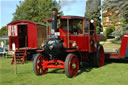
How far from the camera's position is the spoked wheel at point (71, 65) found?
250 inches

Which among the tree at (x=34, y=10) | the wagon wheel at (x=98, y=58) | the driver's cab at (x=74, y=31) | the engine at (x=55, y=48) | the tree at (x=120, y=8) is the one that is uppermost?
the tree at (x=34, y=10)

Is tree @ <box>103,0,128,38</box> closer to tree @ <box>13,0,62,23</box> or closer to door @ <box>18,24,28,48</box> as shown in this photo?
door @ <box>18,24,28,48</box>

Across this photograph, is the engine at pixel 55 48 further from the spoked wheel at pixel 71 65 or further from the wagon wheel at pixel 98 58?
the wagon wheel at pixel 98 58

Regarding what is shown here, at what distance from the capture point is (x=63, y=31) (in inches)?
299

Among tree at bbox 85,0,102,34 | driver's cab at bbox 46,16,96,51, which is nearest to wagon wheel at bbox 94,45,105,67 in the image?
driver's cab at bbox 46,16,96,51

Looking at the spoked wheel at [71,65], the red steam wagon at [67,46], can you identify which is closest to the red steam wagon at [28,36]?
the red steam wagon at [67,46]

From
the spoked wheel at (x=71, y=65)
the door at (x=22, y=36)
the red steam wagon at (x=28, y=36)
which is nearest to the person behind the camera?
the spoked wheel at (x=71, y=65)

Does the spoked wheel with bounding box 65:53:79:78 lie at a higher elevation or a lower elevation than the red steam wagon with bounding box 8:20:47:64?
lower

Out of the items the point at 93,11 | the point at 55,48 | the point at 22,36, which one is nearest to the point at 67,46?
the point at 55,48

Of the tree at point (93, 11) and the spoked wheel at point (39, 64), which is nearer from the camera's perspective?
the spoked wheel at point (39, 64)

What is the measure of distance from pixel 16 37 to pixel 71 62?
Result: 8076 millimetres

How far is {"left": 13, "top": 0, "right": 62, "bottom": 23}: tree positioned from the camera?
33406 millimetres

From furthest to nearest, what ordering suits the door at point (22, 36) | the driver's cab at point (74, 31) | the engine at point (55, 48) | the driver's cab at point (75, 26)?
the door at point (22, 36), the driver's cab at point (75, 26), the driver's cab at point (74, 31), the engine at point (55, 48)

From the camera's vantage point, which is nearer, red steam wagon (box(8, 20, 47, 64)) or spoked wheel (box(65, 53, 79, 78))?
spoked wheel (box(65, 53, 79, 78))
